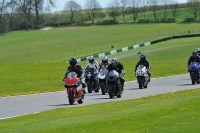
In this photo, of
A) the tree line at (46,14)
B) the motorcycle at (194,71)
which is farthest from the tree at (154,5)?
the motorcycle at (194,71)

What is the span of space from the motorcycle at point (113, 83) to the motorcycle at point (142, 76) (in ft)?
16.4

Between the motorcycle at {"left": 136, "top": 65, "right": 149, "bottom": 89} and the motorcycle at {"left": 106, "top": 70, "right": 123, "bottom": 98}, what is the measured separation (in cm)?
501

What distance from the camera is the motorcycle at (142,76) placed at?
2991 cm

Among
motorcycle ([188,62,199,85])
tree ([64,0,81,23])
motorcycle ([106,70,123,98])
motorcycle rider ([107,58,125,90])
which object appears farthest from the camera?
tree ([64,0,81,23])

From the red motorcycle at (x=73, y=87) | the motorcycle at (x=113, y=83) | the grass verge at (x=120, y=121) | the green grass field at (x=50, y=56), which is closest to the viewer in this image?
the grass verge at (x=120, y=121)

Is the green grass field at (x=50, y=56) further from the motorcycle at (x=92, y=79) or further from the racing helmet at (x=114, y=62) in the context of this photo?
the racing helmet at (x=114, y=62)

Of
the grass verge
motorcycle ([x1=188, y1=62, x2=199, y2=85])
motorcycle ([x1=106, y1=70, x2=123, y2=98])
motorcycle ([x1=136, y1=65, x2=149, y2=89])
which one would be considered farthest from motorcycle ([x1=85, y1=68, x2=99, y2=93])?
the grass verge

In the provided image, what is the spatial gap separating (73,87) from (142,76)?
26.7 feet

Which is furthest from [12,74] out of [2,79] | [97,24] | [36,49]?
[97,24]

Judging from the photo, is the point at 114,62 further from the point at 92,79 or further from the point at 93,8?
the point at 93,8

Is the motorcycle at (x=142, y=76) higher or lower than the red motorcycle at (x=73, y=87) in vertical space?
lower

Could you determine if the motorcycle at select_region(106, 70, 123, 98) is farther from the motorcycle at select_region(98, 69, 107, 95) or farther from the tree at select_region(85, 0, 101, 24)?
the tree at select_region(85, 0, 101, 24)

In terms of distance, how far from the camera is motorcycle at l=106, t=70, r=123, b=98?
80.7ft

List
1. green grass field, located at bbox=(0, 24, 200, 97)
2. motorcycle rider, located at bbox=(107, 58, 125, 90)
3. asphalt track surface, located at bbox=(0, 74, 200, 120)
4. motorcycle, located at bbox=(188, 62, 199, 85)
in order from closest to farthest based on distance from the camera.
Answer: asphalt track surface, located at bbox=(0, 74, 200, 120) < motorcycle rider, located at bbox=(107, 58, 125, 90) < motorcycle, located at bbox=(188, 62, 199, 85) < green grass field, located at bbox=(0, 24, 200, 97)
